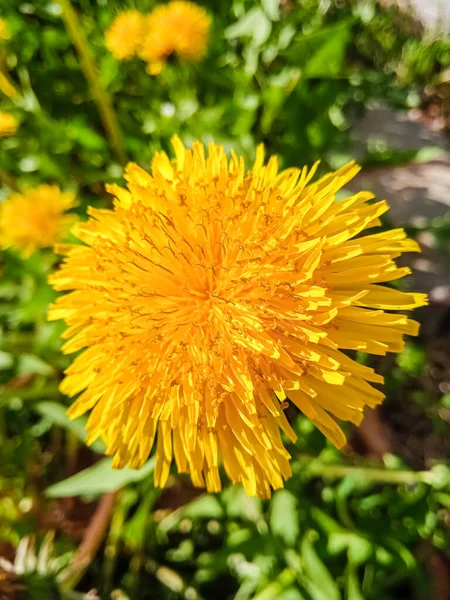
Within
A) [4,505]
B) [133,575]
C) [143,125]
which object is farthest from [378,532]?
[143,125]

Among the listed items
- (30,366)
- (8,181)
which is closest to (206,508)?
(30,366)

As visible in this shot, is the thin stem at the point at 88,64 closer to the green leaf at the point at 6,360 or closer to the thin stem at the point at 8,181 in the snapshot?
the thin stem at the point at 8,181

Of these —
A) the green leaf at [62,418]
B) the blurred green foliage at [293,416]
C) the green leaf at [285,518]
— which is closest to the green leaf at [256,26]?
the blurred green foliage at [293,416]

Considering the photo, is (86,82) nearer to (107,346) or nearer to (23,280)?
(23,280)

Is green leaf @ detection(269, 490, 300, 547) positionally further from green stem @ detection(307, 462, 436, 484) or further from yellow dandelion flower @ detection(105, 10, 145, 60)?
yellow dandelion flower @ detection(105, 10, 145, 60)

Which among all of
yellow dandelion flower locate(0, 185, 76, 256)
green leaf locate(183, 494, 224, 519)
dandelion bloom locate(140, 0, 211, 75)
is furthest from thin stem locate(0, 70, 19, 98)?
green leaf locate(183, 494, 224, 519)
